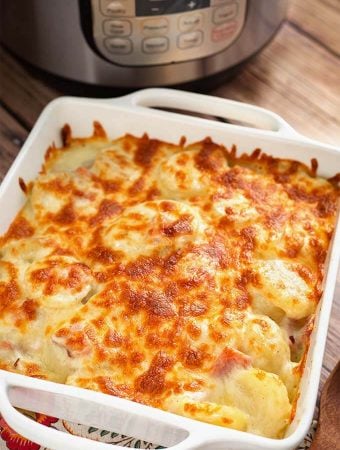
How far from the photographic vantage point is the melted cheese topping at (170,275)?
3.44 feet

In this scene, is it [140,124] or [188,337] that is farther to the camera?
[140,124]

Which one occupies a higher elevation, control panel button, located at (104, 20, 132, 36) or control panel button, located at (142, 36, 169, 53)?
control panel button, located at (104, 20, 132, 36)

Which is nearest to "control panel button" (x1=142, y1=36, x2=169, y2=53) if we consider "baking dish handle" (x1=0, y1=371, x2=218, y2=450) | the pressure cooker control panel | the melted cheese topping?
the pressure cooker control panel

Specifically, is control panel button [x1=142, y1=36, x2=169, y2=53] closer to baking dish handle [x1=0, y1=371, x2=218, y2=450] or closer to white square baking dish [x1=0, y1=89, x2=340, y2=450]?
white square baking dish [x1=0, y1=89, x2=340, y2=450]

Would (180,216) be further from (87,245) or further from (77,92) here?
(77,92)

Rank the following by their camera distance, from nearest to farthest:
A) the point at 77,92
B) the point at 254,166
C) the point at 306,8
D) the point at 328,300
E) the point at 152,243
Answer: the point at 328,300, the point at 152,243, the point at 254,166, the point at 77,92, the point at 306,8

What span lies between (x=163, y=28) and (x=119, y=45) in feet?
0.27

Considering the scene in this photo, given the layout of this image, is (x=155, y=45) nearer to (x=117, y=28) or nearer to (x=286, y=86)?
(x=117, y=28)

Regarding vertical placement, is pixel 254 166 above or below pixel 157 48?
below

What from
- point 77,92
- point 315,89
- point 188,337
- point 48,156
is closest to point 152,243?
point 188,337

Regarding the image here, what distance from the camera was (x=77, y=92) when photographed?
1.50 m

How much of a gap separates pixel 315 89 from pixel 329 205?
0.42m

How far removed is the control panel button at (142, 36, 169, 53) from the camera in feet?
4.42

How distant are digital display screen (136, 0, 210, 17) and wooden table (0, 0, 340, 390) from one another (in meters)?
0.28
